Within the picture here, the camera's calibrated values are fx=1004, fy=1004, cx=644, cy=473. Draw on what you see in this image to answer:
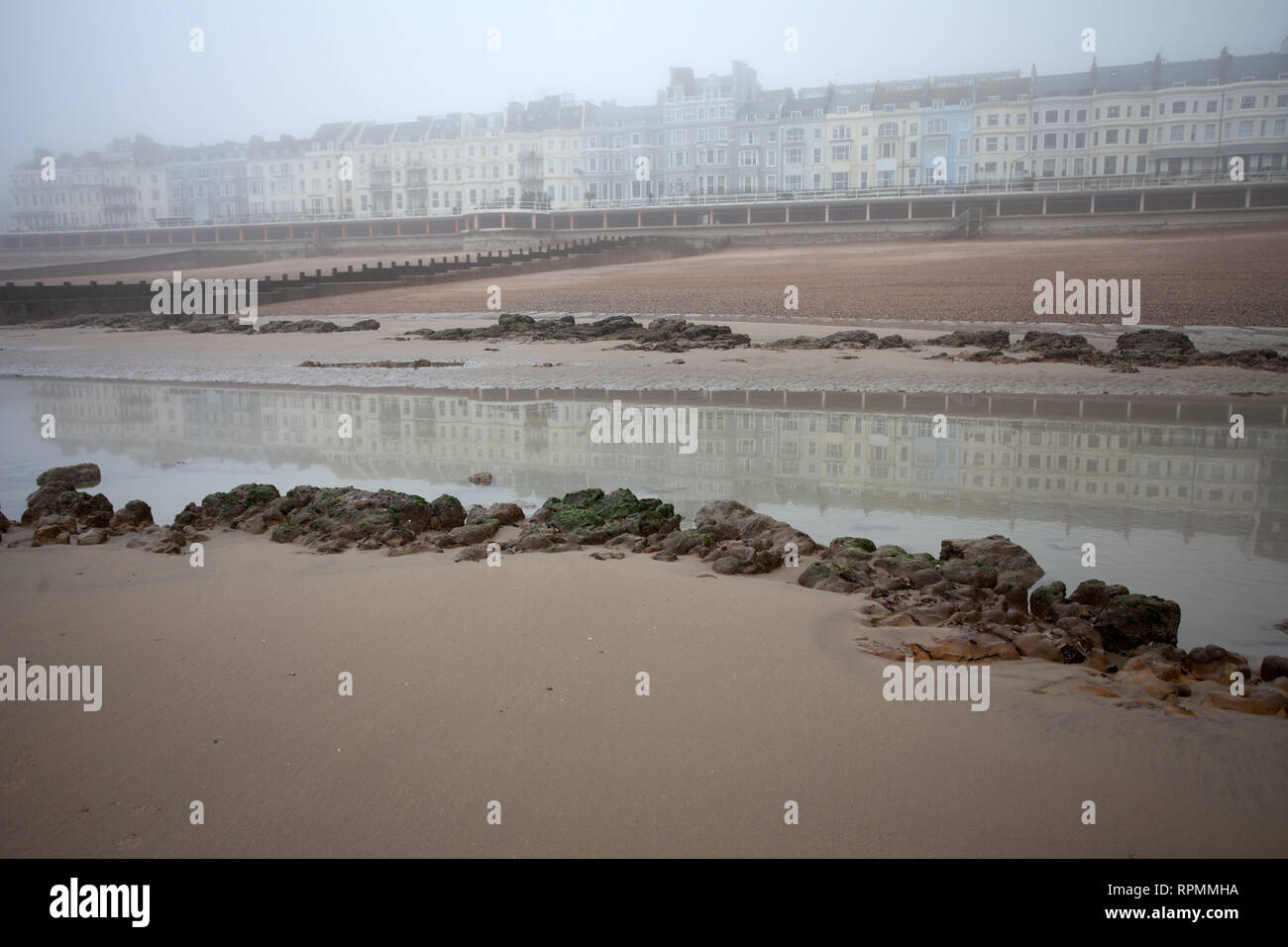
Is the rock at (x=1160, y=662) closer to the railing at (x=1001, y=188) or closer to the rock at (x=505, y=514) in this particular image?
the rock at (x=505, y=514)

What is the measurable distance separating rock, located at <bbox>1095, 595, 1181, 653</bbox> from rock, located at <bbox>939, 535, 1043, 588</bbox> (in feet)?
2.11

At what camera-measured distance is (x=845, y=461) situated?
337 inches

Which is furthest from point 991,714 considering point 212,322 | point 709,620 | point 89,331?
point 89,331

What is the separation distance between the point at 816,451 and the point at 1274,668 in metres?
5.35

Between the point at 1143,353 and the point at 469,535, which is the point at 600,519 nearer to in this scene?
the point at 469,535

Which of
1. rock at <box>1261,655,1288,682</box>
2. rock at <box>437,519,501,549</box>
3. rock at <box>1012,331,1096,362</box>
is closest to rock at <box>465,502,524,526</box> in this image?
rock at <box>437,519,501,549</box>

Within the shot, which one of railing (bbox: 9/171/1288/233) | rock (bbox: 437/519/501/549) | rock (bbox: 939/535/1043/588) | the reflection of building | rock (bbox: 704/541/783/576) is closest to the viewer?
rock (bbox: 939/535/1043/588)

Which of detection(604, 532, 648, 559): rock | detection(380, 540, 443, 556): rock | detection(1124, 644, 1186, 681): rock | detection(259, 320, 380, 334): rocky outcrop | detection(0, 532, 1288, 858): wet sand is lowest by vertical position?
detection(0, 532, 1288, 858): wet sand

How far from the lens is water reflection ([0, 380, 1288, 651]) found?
237 inches

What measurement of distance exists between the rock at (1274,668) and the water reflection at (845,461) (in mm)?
547

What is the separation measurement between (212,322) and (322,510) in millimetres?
19246

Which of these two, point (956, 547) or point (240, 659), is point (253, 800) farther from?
point (956, 547)

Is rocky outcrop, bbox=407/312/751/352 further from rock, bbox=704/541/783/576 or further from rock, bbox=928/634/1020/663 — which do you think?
rock, bbox=928/634/1020/663

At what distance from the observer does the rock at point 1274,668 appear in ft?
12.5
